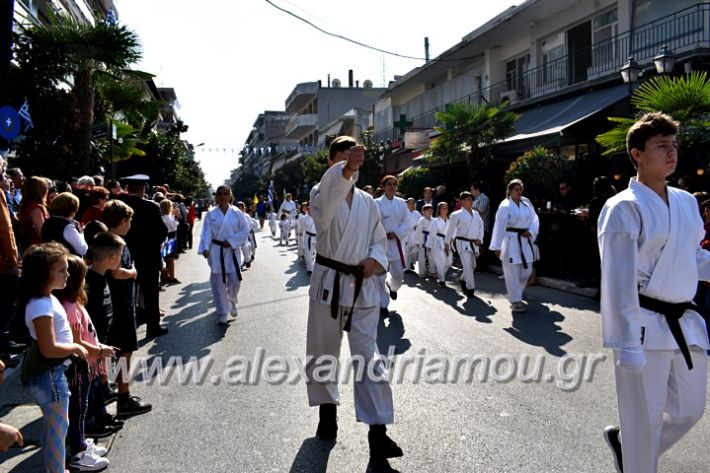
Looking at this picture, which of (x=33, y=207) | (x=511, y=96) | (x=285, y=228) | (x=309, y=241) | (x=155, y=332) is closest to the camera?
(x=33, y=207)

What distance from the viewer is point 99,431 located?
15.1ft

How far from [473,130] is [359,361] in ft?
48.0

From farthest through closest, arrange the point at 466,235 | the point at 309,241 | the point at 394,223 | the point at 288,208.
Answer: the point at 288,208 → the point at 309,241 → the point at 466,235 → the point at 394,223

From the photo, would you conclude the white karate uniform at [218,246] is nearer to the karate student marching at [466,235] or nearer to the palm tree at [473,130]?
the karate student marching at [466,235]

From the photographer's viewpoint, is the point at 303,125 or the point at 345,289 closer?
the point at 345,289

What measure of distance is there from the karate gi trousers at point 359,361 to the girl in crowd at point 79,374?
1.40 meters

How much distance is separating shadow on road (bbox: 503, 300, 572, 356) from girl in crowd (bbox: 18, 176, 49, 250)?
5627 millimetres

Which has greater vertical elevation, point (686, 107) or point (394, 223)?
point (686, 107)

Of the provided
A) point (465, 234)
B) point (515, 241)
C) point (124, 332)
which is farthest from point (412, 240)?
point (124, 332)

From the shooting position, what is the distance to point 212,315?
31.3 feet

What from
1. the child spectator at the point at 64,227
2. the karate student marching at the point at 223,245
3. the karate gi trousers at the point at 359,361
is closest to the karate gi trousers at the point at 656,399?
the karate gi trousers at the point at 359,361

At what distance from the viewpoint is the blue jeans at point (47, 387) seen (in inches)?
140

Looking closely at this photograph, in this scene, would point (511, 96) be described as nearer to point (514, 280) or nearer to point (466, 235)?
point (466, 235)

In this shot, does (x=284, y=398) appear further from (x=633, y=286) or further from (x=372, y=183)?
(x=372, y=183)
